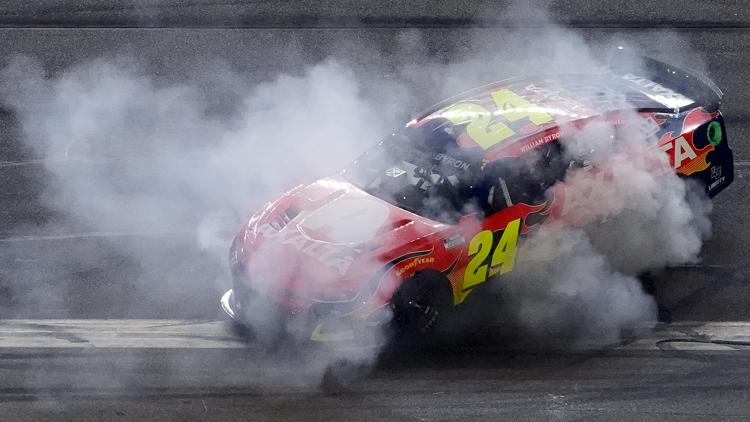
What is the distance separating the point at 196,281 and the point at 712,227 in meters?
4.00

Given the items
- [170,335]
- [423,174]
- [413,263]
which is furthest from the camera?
[423,174]

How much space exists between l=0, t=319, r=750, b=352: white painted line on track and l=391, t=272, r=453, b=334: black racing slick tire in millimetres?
955

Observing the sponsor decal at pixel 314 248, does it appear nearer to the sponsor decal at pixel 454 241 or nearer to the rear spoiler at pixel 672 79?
the sponsor decal at pixel 454 241

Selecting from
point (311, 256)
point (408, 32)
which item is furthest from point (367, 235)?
point (408, 32)

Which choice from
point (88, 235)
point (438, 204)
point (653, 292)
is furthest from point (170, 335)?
point (653, 292)

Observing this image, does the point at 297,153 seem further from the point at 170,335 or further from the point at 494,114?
the point at 170,335

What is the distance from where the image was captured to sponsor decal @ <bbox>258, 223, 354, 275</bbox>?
7660 mm

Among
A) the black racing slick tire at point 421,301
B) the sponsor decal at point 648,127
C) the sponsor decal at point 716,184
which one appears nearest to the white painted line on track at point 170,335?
the black racing slick tire at point 421,301

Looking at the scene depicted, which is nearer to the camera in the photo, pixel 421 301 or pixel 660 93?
pixel 421 301

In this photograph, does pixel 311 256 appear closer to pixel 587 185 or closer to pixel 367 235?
pixel 367 235

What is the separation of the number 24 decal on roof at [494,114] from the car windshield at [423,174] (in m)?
0.17

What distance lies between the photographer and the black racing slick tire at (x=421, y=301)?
7.69 m

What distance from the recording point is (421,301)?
779cm

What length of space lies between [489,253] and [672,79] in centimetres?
251
